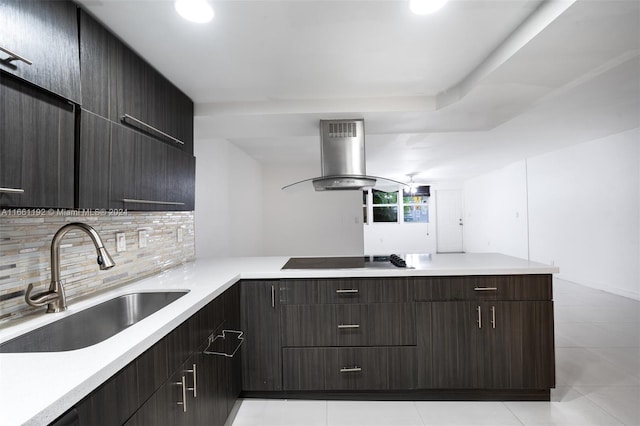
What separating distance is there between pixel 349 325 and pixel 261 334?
0.60 metres

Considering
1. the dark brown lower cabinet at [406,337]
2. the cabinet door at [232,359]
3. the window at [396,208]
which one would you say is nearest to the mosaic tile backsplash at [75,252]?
the cabinet door at [232,359]

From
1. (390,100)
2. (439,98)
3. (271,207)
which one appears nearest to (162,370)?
(390,100)

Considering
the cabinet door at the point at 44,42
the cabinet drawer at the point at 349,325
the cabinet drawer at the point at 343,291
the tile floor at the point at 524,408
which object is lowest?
the tile floor at the point at 524,408

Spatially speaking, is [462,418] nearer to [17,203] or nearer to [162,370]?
[162,370]

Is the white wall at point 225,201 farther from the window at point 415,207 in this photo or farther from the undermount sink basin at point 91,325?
the window at point 415,207

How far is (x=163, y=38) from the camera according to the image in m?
1.63

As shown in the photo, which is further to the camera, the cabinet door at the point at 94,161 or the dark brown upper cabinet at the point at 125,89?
the dark brown upper cabinet at the point at 125,89

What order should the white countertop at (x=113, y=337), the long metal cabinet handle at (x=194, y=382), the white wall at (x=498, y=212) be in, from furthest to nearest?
1. the white wall at (x=498, y=212)
2. the long metal cabinet handle at (x=194, y=382)
3. the white countertop at (x=113, y=337)

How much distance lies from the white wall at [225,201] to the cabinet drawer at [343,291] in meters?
1.30

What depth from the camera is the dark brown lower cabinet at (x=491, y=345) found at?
6.78ft

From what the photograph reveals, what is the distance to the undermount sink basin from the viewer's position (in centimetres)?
112

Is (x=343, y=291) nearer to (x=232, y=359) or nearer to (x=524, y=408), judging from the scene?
(x=232, y=359)

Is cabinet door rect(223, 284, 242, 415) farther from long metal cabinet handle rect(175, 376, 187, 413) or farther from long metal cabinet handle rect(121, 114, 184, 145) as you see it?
long metal cabinet handle rect(121, 114, 184, 145)

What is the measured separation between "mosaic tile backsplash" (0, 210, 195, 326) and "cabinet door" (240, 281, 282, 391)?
0.68m
